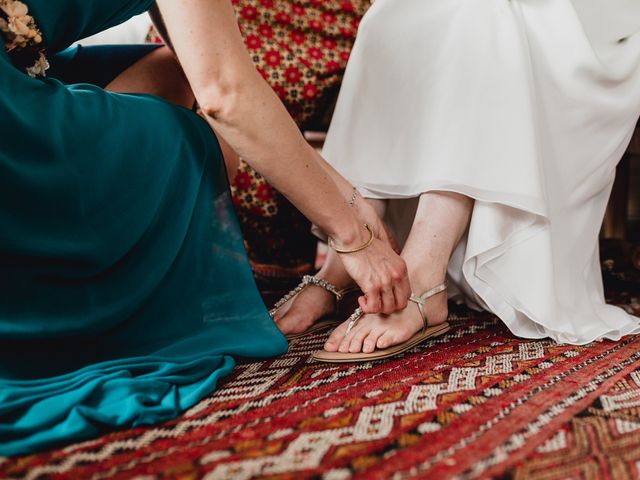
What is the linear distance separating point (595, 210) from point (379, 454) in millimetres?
799

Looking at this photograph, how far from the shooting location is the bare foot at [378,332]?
99 centimetres

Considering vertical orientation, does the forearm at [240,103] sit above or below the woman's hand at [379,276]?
above

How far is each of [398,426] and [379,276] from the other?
1.05ft

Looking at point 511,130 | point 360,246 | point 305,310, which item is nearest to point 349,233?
point 360,246

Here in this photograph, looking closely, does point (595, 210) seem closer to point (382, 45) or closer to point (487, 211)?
point (487, 211)

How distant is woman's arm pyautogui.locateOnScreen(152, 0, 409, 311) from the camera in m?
0.79

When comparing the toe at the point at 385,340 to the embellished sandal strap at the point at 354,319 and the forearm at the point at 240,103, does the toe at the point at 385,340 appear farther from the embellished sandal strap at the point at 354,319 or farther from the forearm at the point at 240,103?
the forearm at the point at 240,103

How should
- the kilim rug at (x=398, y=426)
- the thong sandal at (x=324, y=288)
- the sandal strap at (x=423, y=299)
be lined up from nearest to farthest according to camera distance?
the kilim rug at (x=398, y=426) < the sandal strap at (x=423, y=299) < the thong sandal at (x=324, y=288)

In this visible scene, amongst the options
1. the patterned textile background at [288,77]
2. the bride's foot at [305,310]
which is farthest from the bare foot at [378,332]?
the patterned textile background at [288,77]

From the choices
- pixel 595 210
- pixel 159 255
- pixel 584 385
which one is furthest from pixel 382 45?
pixel 584 385

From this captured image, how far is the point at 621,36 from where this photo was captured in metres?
1.28

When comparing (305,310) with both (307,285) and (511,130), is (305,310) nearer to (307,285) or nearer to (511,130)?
(307,285)

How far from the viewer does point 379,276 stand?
99 centimetres

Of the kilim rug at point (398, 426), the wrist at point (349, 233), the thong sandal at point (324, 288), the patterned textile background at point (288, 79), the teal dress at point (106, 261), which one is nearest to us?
the kilim rug at point (398, 426)
